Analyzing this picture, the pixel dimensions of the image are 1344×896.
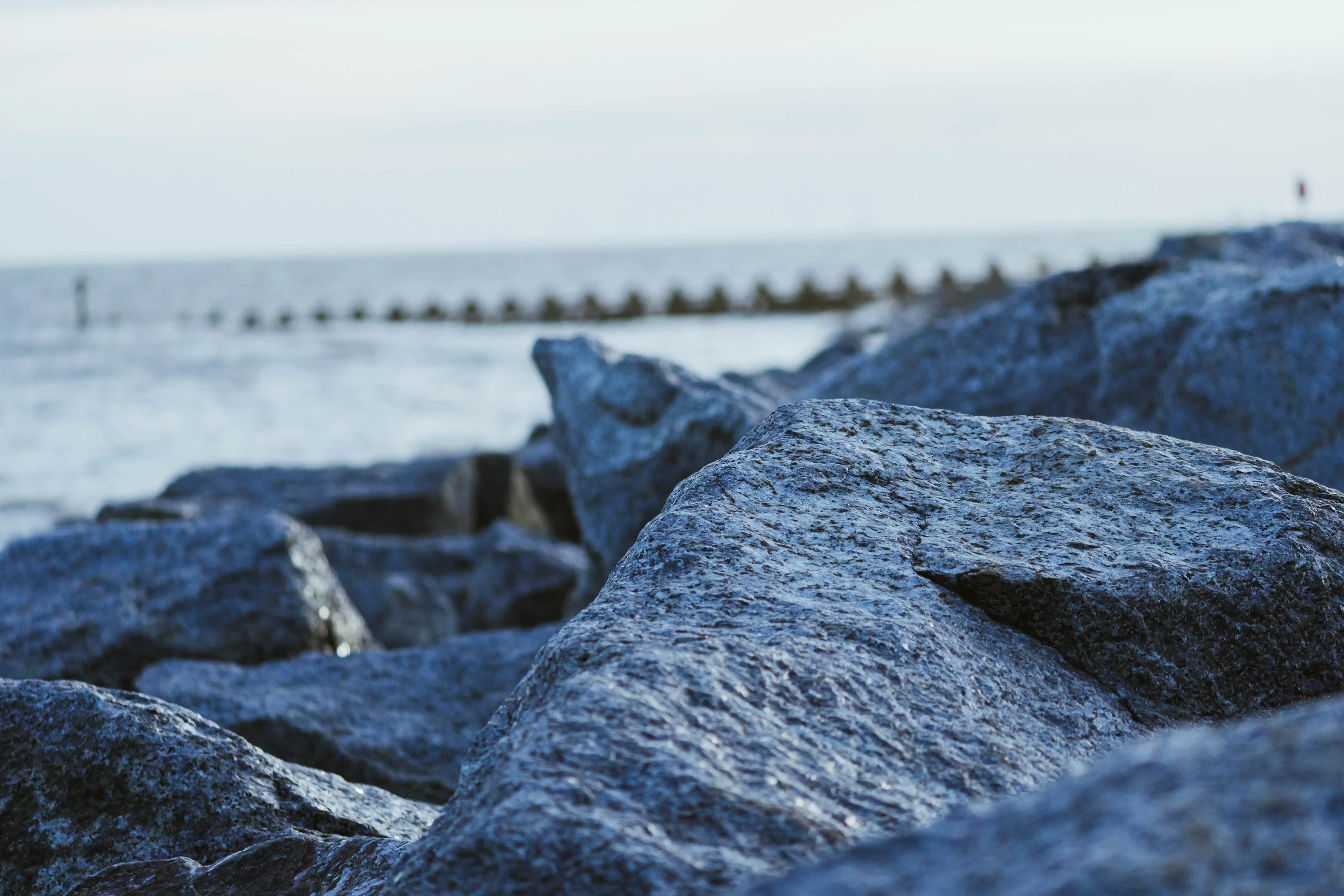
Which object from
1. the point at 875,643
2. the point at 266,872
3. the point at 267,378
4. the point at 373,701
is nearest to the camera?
the point at 875,643

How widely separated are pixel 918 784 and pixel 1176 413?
2864 mm

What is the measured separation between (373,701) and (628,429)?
1400 millimetres

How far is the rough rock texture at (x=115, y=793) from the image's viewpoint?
99.4 inches

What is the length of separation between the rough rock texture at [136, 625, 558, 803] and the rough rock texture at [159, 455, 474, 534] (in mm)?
3346

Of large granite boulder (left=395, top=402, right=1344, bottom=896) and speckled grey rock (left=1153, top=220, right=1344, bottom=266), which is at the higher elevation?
speckled grey rock (left=1153, top=220, right=1344, bottom=266)

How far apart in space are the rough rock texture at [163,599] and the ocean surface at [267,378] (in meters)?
4.36

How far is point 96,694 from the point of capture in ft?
8.79

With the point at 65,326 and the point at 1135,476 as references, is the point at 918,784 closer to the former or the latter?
the point at 1135,476

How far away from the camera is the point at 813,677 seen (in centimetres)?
175

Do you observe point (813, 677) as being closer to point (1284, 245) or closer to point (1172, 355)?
point (1172, 355)

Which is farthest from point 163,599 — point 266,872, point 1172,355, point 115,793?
point 1172,355

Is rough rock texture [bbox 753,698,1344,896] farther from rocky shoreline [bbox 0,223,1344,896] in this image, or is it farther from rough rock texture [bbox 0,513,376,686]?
rough rock texture [bbox 0,513,376,686]

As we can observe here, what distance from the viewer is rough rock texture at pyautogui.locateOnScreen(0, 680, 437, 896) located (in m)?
2.53

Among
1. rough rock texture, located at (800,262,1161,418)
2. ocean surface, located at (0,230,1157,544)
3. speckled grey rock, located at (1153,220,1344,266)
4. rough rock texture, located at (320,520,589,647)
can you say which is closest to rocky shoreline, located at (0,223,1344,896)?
rough rock texture, located at (800,262,1161,418)
